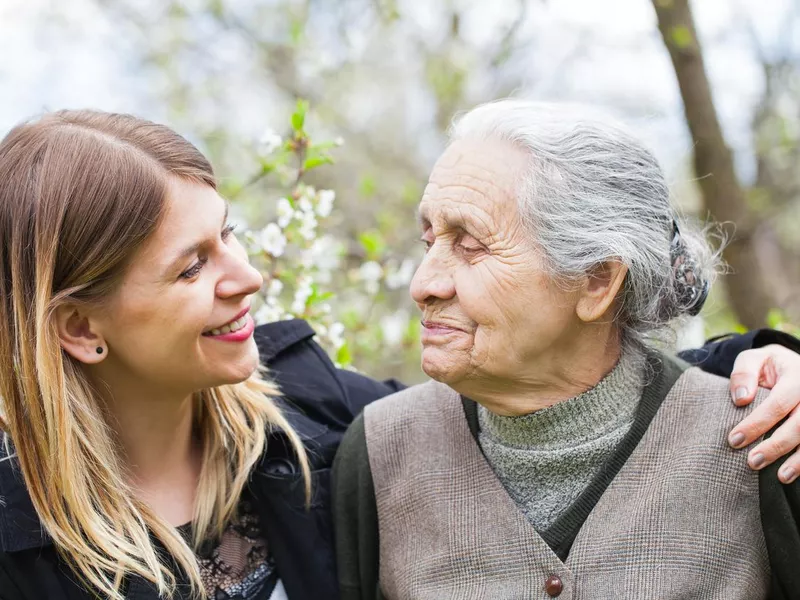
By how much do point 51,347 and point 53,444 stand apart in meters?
0.21

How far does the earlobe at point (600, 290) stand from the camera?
197cm

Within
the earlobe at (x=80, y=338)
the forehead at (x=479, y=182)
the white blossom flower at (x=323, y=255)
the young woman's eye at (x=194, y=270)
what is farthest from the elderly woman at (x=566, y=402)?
the white blossom flower at (x=323, y=255)

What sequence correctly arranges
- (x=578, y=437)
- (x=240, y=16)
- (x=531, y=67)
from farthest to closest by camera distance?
(x=240, y=16), (x=531, y=67), (x=578, y=437)

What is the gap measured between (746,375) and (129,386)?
1.43m

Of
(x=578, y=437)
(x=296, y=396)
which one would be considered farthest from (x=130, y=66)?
(x=578, y=437)

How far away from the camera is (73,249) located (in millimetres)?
1885

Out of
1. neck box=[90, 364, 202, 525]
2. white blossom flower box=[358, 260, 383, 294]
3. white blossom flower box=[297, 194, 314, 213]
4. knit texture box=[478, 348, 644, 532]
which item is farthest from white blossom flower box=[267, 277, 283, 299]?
knit texture box=[478, 348, 644, 532]

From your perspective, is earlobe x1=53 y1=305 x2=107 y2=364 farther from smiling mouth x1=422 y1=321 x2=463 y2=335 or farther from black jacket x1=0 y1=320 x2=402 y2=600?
smiling mouth x1=422 y1=321 x2=463 y2=335

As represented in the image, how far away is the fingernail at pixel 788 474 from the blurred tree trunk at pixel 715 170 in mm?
1689

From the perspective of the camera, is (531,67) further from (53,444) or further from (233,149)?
(53,444)

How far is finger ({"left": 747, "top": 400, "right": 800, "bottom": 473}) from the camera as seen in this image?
5.91 ft

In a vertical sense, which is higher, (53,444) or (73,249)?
(73,249)

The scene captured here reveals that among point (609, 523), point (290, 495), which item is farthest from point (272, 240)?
point (609, 523)

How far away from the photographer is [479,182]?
6.45 ft
